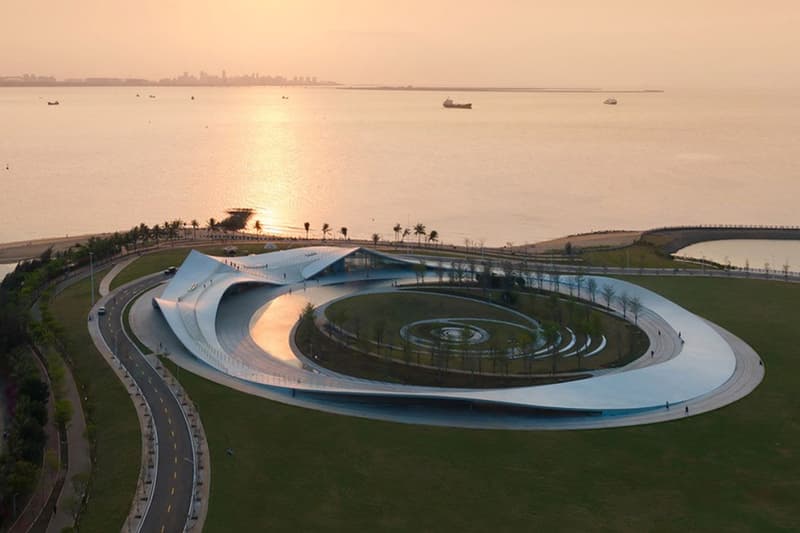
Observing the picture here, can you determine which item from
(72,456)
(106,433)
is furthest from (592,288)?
(72,456)

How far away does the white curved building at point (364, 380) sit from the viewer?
36.0 meters

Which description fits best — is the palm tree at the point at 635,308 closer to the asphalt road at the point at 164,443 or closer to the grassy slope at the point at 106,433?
the asphalt road at the point at 164,443

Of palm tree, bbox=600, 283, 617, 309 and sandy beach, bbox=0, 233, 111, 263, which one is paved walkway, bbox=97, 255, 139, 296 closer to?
sandy beach, bbox=0, 233, 111, 263

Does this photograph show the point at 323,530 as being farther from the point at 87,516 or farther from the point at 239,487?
the point at 87,516

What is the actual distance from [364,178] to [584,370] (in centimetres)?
9148

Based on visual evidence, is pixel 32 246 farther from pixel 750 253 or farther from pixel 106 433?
pixel 750 253

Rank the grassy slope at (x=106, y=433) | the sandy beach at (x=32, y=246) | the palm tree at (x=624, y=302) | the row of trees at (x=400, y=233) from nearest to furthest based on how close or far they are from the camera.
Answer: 1. the grassy slope at (x=106, y=433)
2. the palm tree at (x=624, y=302)
3. the sandy beach at (x=32, y=246)
4. the row of trees at (x=400, y=233)

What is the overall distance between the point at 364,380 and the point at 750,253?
190ft

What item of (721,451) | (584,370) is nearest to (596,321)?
(584,370)

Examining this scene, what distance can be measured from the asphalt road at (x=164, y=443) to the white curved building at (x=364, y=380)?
9.79ft

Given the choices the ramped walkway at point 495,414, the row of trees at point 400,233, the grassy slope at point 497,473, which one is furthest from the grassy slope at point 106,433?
the row of trees at point 400,233

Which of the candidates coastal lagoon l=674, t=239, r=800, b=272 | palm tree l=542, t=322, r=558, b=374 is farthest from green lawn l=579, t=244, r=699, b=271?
palm tree l=542, t=322, r=558, b=374

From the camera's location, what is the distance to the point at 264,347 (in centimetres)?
4544

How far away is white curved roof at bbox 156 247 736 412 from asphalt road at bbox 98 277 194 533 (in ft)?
9.90
